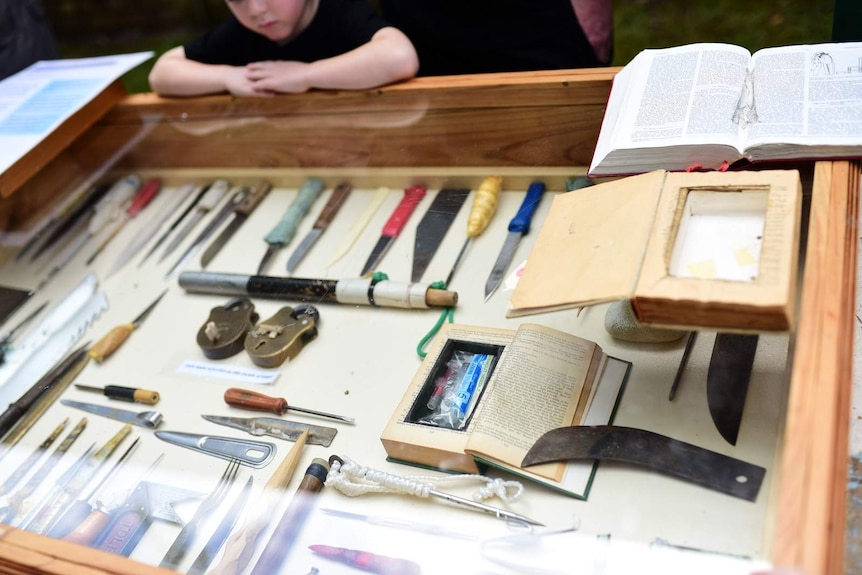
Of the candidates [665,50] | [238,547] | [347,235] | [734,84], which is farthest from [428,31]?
[238,547]

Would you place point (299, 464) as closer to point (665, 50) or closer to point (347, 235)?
point (347, 235)

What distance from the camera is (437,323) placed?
5.43 feet

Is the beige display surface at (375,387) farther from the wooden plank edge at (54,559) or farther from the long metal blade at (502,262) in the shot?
the wooden plank edge at (54,559)

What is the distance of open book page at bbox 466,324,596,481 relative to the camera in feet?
4.10

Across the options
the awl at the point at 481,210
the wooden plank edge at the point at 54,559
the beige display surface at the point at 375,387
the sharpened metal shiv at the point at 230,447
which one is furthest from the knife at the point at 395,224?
the wooden plank edge at the point at 54,559

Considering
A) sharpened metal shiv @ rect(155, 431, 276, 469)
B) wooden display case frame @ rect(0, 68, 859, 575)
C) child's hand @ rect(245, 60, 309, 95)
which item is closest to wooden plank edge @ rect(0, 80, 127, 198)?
wooden display case frame @ rect(0, 68, 859, 575)

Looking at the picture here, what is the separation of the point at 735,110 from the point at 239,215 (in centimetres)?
145

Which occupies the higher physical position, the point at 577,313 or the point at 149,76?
the point at 149,76

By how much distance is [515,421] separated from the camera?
1283 mm

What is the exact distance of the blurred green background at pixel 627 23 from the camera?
1.74 m

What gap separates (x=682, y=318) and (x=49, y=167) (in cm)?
223

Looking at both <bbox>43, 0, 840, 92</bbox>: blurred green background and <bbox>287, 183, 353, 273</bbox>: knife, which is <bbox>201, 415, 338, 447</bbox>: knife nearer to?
<bbox>287, 183, 353, 273</bbox>: knife

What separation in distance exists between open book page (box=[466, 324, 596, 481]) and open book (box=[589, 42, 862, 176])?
1.18ft

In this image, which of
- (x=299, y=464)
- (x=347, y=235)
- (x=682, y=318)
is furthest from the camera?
(x=347, y=235)
